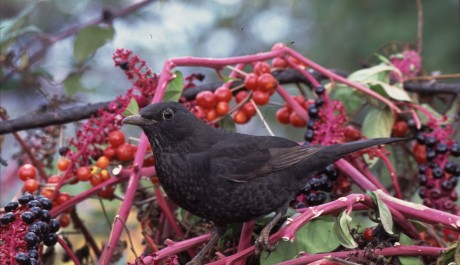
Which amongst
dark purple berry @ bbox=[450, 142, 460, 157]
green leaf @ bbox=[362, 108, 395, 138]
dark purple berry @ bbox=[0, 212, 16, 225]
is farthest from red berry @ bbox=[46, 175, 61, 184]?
dark purple berry @ bbox=[450, 142, 460, 157]

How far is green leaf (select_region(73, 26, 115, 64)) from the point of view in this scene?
300cm

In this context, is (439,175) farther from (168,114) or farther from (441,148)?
(168,114)

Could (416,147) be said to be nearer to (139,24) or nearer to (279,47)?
(279,47)

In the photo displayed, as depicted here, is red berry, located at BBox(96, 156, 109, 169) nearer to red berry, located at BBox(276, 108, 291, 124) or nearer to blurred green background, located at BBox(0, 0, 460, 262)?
blurred green background, located at BBox(0, 0, 460, 262)

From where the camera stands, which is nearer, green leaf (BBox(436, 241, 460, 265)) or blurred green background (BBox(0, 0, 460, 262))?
green leaf (BBox(436, 241, 460, 265))

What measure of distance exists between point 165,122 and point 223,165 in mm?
226

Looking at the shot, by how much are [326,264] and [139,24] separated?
198 centimetres

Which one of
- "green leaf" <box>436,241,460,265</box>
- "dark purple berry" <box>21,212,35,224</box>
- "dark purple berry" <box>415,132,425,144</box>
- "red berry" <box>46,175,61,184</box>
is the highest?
"dark purple berry" <box>21,212,35,224</box>

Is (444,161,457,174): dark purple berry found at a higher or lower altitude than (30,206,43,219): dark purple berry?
lower

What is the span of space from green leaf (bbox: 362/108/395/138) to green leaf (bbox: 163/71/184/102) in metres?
0.73

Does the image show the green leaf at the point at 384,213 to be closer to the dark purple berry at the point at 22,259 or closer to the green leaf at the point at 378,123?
the green leaf at the point at 378,123

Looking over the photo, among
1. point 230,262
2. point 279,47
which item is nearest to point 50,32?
point 279,47

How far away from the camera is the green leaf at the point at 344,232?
1.91 metres

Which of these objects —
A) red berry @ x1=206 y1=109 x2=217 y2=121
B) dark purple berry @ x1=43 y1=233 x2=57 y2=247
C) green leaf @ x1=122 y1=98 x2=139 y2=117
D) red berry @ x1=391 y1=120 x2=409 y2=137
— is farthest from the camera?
red berry @ x1=391 y1=120 x2=409 y2=137
